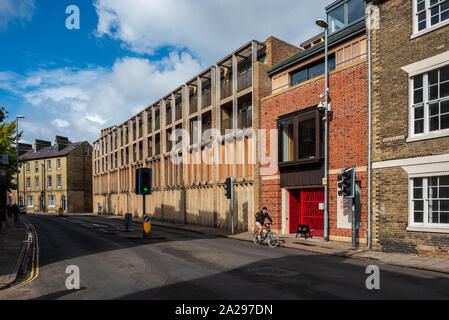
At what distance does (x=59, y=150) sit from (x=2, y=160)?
41.5 metres

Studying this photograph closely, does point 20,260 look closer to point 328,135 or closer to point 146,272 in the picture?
point 146,272

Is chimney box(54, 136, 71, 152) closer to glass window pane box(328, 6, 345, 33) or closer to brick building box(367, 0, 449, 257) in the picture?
glass window pane box(328, 6, 345, 33)

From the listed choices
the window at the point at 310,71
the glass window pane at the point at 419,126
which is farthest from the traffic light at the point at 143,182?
the glass window pane at the point at 419,126

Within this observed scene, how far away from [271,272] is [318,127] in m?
9.73

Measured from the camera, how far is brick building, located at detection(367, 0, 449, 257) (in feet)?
37.7

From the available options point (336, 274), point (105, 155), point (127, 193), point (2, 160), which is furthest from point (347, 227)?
point (105, 155)

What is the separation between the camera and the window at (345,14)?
65.7ft

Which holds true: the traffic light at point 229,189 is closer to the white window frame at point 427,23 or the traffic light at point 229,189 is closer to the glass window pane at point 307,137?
the glass window pane at point 307,137

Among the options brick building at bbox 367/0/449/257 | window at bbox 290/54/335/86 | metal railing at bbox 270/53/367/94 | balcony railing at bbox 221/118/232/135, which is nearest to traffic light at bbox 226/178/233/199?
balcony railing at bbox 221/118/232/135

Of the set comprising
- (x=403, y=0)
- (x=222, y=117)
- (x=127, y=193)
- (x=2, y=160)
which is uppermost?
(x=403, y=0)

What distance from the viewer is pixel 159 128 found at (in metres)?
35.5

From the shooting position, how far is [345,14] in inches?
828

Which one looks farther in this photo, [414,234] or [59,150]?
[59,150]

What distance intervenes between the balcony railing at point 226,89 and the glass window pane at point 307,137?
25.5 feet
